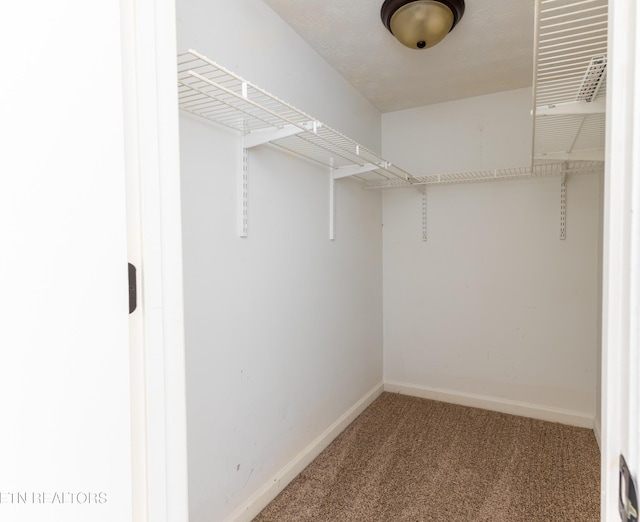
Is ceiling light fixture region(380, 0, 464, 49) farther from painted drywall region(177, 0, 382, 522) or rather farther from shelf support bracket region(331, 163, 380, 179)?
shelf support bracket region(331, 163, 380, 179)

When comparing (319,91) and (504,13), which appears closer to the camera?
(504,13)

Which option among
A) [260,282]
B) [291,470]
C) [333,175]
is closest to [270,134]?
[260,282]

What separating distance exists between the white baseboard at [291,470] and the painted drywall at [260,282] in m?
0.03

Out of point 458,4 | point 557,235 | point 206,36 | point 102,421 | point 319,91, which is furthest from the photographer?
point 557,235

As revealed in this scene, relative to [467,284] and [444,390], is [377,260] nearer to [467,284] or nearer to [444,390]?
[467,284]

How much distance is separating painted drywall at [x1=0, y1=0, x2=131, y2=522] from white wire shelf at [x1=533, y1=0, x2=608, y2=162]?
98cm

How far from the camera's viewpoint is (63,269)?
1.59 feet

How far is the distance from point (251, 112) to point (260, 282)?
72 centimetres

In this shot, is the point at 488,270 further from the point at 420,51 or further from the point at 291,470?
the point at 291,470

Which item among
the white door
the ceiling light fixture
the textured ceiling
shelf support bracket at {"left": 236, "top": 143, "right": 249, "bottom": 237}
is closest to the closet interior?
shelf support bracket at {"left": 236, "top": 143, "right": 249, "bottom": 237}

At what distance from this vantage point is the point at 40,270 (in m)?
0.46

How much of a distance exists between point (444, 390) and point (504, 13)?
2450 millimetres

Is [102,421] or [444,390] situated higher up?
[102,421]

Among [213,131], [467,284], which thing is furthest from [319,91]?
[467,284]
